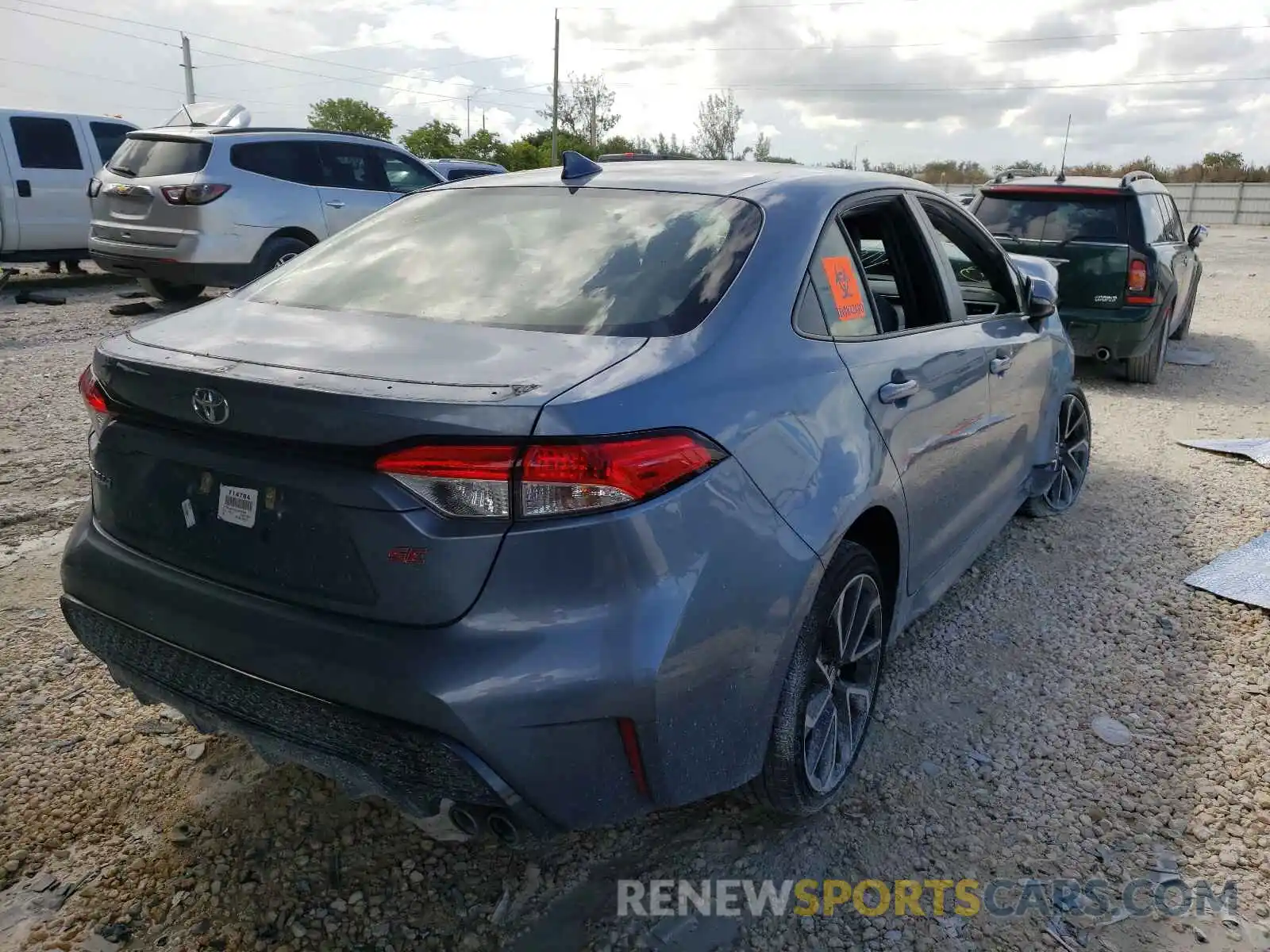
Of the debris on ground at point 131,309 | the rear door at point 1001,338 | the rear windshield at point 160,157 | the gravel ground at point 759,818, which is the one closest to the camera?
the gravel ground at point 759,818

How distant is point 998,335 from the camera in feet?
11.9

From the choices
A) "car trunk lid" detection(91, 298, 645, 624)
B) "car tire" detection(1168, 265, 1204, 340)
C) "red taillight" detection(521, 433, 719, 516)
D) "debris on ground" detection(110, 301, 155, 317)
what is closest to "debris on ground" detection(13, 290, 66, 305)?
"debris on ground" detection(110, 301, 155, 317)

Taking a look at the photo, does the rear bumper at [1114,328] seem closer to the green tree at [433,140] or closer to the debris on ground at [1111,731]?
the debris on ground at [1111,731]

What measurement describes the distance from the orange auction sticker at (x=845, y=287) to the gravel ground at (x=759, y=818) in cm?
131

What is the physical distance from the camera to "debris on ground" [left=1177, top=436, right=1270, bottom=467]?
5.94 m

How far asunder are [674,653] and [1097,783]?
5.41 feet

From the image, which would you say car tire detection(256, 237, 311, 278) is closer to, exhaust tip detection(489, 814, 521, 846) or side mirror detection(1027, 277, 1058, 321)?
side mirror detection(1027, 277, 1058, 321)

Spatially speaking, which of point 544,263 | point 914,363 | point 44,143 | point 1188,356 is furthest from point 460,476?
point 44,143

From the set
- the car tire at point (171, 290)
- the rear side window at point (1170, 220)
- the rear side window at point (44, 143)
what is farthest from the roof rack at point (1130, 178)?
the rear side window at point (44, 143)

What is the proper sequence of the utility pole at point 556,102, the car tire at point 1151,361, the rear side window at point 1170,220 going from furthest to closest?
1. the utility pole at point 556,102
2. the rear side window at point 1170,220
3. the car tire at point 1151,361

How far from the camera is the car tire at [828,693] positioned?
7.66ft

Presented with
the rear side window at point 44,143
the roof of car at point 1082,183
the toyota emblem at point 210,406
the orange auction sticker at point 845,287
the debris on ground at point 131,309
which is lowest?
the debris on ground at point 131,309

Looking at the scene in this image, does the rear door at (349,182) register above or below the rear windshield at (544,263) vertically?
above

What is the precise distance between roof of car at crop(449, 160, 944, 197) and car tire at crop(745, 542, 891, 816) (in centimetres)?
108
